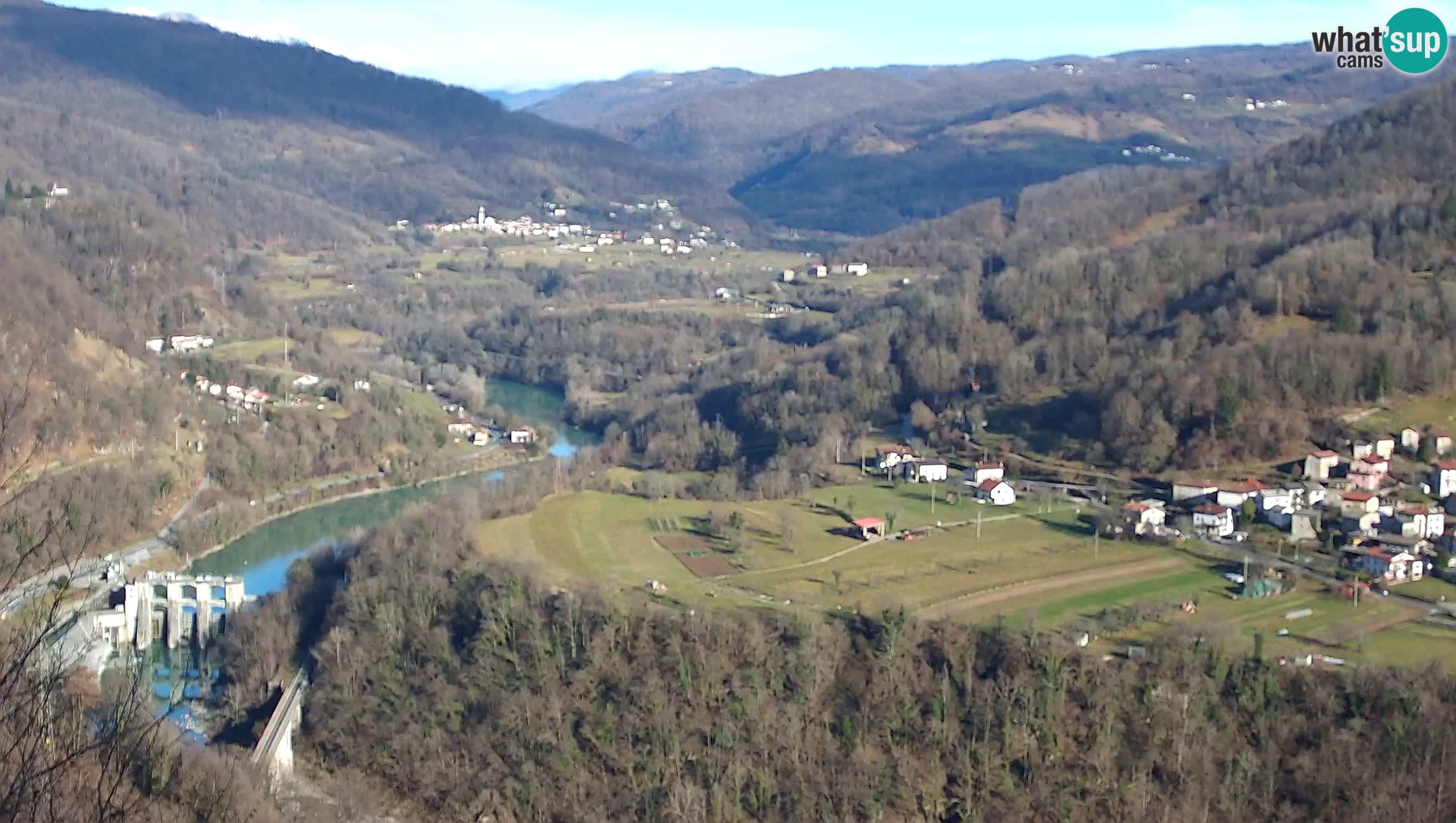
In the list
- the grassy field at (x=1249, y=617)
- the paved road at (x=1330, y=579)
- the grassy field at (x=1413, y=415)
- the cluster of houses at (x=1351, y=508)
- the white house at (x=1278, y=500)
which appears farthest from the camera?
the grassy field at (x=1413, y=415)

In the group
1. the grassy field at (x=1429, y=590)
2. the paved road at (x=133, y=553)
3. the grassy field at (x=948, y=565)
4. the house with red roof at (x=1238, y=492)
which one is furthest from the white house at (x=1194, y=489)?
the paved road at (x=133, y=553)

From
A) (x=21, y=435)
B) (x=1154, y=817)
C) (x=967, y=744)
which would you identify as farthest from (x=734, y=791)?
(x=21, y=435)

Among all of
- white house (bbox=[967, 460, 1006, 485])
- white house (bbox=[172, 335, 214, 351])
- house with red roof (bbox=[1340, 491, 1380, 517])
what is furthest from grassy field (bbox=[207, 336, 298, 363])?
house with red roof (bbox=[1340, 491, 1380, 517])

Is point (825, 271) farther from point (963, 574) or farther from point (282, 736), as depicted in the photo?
point (282, 736)

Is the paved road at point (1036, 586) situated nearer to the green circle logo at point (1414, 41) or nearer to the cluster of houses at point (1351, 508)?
the cluster of houses at point (1351, 508)

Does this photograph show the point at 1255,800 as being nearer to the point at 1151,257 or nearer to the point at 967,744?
the point at 967,744

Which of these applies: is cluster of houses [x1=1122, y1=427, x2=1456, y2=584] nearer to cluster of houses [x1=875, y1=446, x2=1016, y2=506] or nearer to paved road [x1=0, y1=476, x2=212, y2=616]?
cluster of houses [x1=875, y1=446, x2=1016, y2=506]

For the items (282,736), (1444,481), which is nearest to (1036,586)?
(1444,481)
